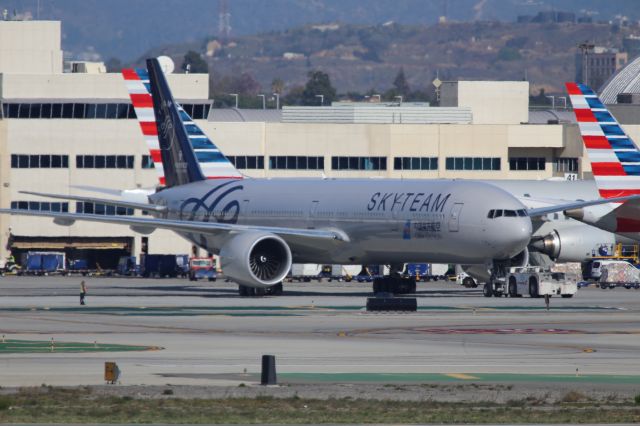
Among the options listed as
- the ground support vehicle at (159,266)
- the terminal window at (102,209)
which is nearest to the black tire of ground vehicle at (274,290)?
the ground support vehicle at (159,266)

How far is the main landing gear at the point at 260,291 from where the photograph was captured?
68887mm

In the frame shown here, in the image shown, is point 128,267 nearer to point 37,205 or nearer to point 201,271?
point 37,205

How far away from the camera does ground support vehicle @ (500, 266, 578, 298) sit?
67875 mm

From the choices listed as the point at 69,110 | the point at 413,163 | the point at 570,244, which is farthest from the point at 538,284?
the point at 69,110

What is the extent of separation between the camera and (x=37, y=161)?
11556 centimetres

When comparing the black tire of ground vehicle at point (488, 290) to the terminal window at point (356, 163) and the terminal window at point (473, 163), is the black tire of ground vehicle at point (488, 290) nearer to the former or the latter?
the terminal window at point (356, 163)

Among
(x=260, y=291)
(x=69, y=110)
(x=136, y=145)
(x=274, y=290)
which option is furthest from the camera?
(x=136, y=145)

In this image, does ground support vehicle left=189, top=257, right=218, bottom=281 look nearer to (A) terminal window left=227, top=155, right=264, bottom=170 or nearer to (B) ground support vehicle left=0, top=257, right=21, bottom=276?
(B) ground support vehicle left=0, top=257, right=21, bottom=276

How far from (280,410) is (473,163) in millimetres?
94672

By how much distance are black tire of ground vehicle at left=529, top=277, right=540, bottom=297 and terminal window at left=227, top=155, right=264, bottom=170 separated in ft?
169

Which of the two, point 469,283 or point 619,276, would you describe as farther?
point 619,276

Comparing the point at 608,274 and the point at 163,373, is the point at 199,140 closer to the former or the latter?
the point at 608,274

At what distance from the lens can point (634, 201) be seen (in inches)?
2657

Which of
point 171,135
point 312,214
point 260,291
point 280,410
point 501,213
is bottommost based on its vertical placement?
point 280,410
